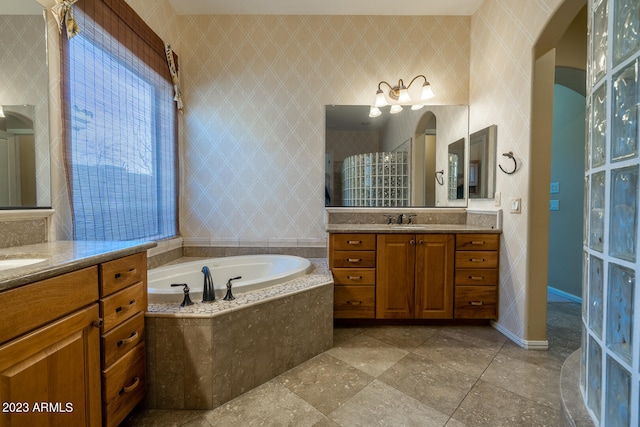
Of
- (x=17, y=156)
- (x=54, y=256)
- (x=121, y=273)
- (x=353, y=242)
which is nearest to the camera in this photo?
(x=54, y=256)

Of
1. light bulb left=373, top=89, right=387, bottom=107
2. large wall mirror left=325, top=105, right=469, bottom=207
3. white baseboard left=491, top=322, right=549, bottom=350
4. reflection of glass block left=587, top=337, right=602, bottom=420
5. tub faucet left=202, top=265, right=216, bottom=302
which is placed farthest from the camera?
large wall mirror left=325, top=105, right=469, bottom=207

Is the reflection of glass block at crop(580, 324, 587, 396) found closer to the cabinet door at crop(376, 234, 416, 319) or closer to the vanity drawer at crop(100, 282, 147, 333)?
the cabinet door at crop(376, 234, 416, 319)

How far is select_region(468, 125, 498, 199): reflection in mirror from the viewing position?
7.50 feet

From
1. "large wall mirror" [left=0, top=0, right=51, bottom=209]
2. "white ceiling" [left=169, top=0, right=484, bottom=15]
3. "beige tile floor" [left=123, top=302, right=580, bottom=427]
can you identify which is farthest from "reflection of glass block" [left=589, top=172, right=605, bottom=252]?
"white ceiling" [left=169, top=0, right=484, bottom=15]

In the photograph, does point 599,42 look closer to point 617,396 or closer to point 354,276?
point 617,396

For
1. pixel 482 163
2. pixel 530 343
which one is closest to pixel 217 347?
pixel 530 343

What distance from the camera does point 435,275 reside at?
2.21 meters

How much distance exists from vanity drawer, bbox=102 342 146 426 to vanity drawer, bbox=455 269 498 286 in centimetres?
218

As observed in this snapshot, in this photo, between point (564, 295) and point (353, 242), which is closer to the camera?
point (353, 242)

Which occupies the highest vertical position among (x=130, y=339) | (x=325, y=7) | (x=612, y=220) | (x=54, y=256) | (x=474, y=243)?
(x=325, y=7)

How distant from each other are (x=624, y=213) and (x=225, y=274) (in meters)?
2.37

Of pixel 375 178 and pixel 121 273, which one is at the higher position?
pixel 375 178

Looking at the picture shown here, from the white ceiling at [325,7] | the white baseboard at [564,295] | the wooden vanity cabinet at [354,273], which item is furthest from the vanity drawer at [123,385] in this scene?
the white baseboard at [564,295]

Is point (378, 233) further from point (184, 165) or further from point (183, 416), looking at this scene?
point (184, 165)
